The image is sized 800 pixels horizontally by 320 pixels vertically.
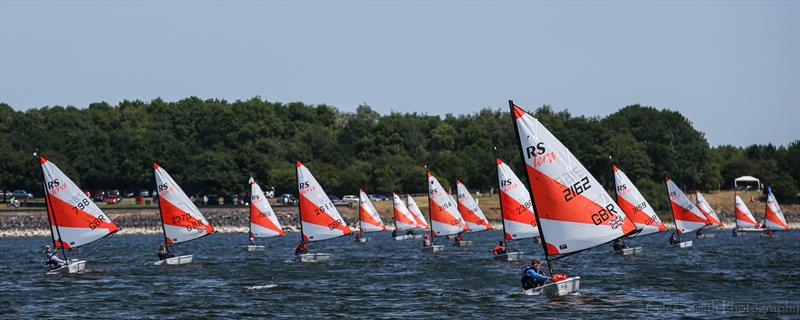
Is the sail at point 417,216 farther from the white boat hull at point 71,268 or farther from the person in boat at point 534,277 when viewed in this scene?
the person in boat at point 534,277

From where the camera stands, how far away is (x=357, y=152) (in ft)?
581

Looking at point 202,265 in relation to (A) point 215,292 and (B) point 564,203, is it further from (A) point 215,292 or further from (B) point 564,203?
Answer: (B) point 564,203

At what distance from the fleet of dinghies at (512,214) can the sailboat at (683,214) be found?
73mm

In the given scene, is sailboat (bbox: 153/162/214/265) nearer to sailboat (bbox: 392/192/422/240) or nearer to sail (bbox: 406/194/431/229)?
sailboat (bbox: 392/192/422/240)

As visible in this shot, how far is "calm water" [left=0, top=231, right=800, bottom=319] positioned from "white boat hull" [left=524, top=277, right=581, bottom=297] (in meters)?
0.41

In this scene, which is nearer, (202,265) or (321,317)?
(321,317)

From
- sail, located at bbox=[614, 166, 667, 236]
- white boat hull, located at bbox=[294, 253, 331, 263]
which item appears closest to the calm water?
white boat hull, located at bbox=[294, 253, 331, 263]

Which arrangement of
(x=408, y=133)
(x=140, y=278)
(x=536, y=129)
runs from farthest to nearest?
(x=408, y=133)
(x=140, y=278)
(x=536, y=129)

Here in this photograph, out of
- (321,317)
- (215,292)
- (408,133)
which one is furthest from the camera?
(408,133)

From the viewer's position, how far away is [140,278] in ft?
183

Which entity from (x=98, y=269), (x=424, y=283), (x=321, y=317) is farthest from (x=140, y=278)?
(x=321, y=317)

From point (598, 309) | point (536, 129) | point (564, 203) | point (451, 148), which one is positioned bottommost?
point (598, 309)

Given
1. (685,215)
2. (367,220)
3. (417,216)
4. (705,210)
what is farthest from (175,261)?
(705,210)

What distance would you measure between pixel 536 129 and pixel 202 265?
33036 mm
